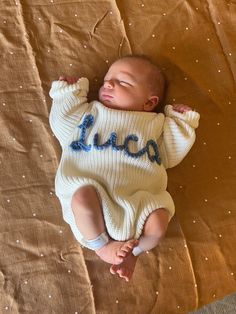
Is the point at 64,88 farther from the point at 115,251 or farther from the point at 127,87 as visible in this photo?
the point at 115,251

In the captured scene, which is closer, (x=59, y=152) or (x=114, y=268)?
(x=114, y=268)

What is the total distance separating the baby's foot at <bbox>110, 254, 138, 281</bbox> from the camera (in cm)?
107

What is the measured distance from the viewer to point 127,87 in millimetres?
1173

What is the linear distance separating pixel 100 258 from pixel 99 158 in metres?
0.22

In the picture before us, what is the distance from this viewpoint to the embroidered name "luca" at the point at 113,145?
3.66 feet

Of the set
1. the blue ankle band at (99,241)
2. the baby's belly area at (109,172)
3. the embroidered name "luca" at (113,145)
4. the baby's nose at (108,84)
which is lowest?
the blue ankle band at (99,241)

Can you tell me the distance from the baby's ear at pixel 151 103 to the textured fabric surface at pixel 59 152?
0.28 feet

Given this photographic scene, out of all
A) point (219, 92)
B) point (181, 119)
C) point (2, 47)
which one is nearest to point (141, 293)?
point (181, 119)

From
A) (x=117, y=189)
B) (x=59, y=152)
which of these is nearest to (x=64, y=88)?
(x=59, y=152)

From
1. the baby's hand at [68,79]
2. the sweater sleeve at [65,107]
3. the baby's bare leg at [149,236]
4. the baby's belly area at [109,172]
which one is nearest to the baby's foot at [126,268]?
the baby's bare leg at [149,236]

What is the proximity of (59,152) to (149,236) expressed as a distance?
280mm

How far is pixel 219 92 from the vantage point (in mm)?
1319

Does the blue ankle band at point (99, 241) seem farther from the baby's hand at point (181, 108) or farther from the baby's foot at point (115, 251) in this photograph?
the baby's hand at point (181, 108)

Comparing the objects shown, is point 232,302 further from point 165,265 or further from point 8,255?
point 8,255
